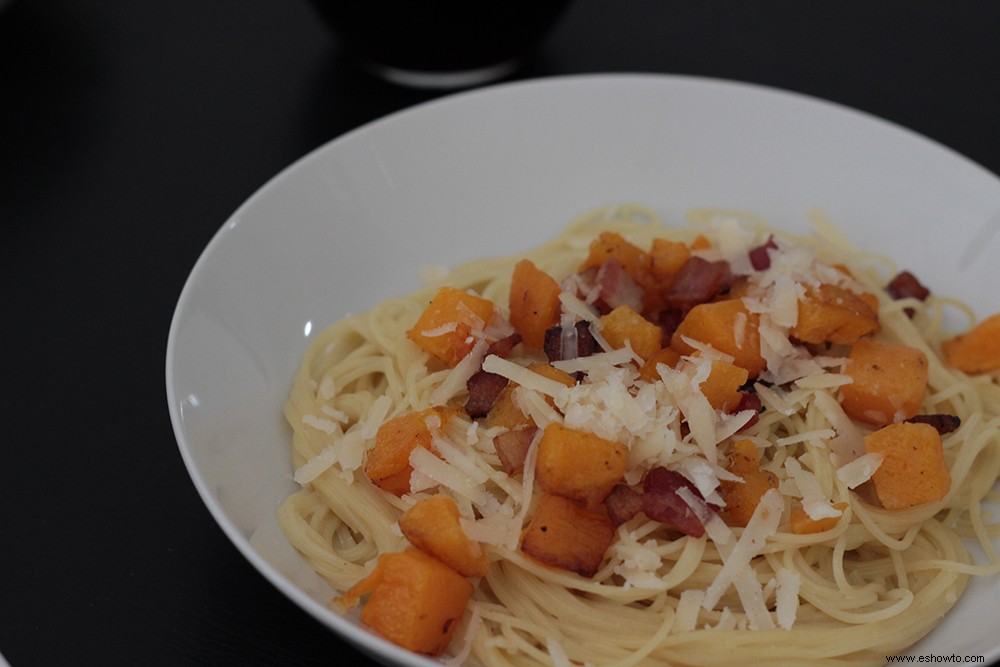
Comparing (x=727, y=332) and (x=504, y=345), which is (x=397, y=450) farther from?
(x=727, y=332)

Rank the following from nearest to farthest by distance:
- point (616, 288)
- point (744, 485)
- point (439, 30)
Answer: point (744, 485) < point (616, 288) < point (439, 30)

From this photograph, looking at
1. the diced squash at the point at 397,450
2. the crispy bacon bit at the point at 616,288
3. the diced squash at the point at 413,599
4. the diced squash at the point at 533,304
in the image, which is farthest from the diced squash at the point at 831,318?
the diced squash at the point at 413,599

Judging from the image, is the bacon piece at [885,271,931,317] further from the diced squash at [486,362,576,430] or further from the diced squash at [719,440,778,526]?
the diced squash at [486,362,576,430]

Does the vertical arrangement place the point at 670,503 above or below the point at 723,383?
below

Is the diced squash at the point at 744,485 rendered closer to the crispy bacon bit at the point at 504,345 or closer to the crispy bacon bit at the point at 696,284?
the crispy bacon bit at the point at 696,284

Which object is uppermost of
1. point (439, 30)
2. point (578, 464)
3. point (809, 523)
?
point (439, 30)

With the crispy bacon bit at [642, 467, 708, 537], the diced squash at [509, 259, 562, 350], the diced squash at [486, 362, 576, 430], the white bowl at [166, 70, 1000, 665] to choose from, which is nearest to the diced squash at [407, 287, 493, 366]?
the diced squash at [509, 259, 562, 350]

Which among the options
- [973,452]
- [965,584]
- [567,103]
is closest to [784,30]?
[567,103]

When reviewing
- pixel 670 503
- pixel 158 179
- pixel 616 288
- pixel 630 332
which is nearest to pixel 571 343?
pixel 630 332

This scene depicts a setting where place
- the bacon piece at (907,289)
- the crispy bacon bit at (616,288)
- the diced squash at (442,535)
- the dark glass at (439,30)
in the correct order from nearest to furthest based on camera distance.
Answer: the diced squash at (442,535) < the crispy bacon bit at (616,288) < the bacon piece at (907,289) < the dark glass at (439,30)
